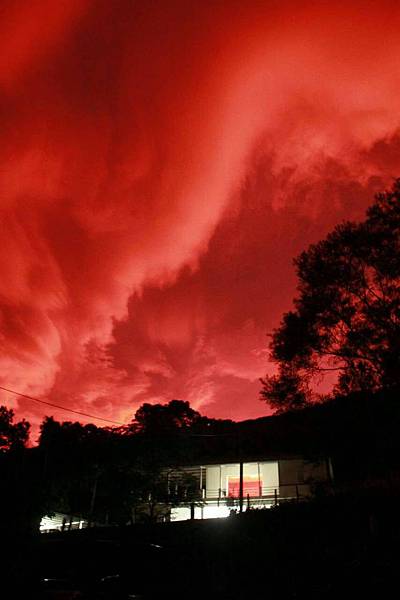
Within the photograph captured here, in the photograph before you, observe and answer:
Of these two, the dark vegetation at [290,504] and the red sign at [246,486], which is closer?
the dark vegetation at [290,504]

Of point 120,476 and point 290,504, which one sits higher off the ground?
point 120,476

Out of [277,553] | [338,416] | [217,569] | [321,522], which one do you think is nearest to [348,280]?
[338,416]

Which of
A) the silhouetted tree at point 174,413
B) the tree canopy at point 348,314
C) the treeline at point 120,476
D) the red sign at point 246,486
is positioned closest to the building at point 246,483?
the red sign at point 246,486

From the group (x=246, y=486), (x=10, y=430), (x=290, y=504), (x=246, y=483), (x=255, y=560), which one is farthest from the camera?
(x=10, y=430)

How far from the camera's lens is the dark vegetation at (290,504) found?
8.02m

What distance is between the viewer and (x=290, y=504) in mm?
16594

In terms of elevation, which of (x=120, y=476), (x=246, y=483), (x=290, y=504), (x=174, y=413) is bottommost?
(x=290, y=504)

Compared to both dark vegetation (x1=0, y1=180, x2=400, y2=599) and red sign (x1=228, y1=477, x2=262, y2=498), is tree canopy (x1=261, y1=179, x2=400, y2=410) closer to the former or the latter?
dark vegetation (x1=0, y1=180, x2=400, y2=599)

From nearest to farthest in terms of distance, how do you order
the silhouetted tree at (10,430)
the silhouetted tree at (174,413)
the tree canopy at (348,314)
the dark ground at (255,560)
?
the dark ground at (255,560) → the tree canopy at (348,314) → the silhouetted tree at (10,430) → the silhouetted tree at (174,413)

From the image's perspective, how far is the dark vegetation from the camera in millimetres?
8017

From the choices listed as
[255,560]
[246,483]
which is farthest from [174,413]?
[255,560]

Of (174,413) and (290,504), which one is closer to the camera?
(290,504)

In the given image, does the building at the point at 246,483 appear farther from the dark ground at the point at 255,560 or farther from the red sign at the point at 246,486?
the dark ground at the point at 255,560

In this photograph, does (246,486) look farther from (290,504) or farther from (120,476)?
(290,504)
